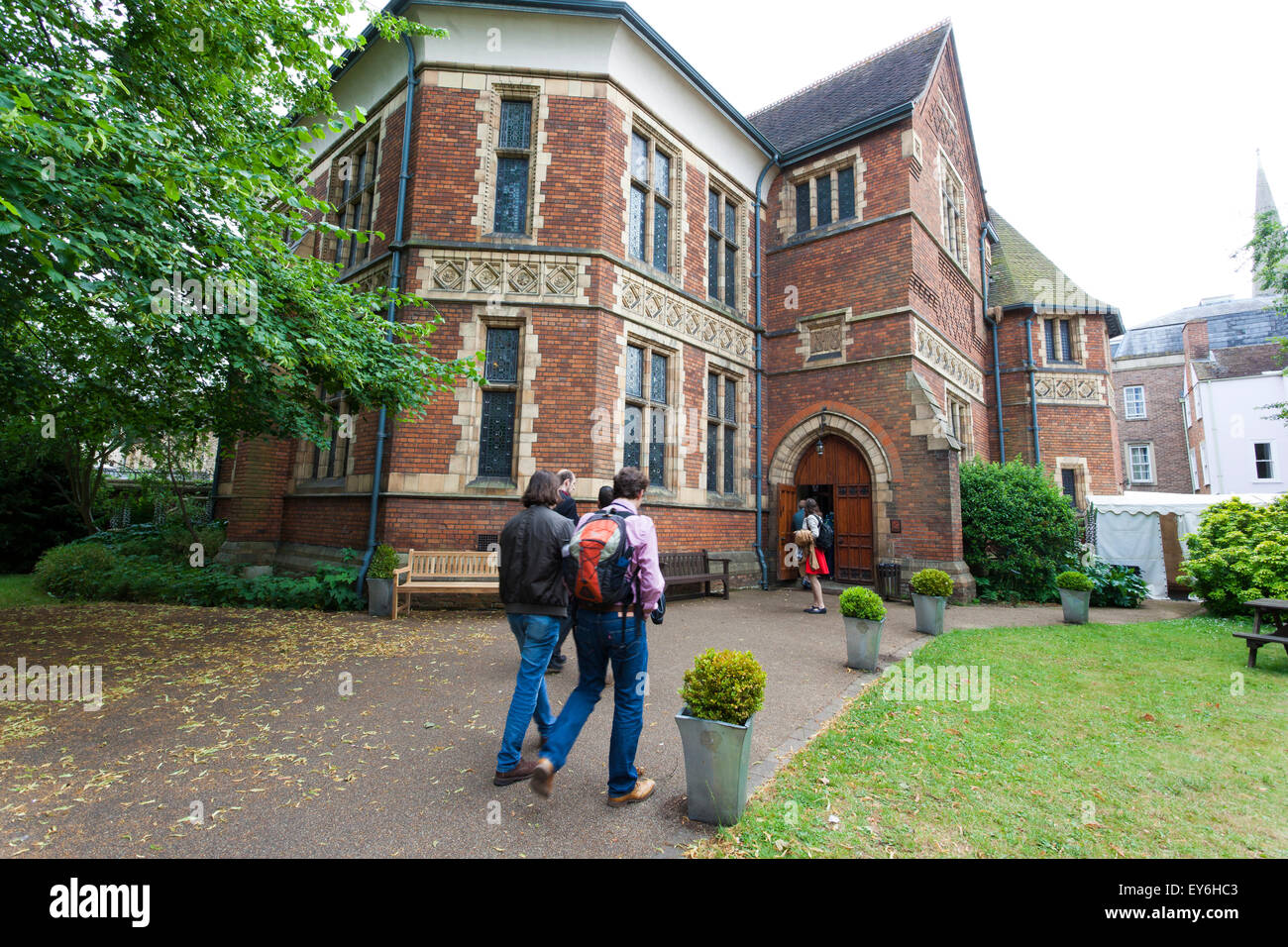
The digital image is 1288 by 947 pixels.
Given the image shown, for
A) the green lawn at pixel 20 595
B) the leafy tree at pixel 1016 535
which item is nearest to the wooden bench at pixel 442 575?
the green lawn at pixel 20 595

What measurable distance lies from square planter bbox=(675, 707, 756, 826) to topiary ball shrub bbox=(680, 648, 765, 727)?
7cm

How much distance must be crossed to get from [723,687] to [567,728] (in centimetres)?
95

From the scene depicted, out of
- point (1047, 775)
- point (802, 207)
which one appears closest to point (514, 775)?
point (1047, 775)

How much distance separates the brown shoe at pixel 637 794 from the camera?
3180 millimetres

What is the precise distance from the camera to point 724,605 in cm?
1009

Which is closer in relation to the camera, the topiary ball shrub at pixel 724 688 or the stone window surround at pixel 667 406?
the topiary ball shrub at pixel 724 688

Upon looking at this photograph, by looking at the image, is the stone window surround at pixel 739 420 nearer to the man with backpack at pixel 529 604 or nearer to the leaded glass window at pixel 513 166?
the leaded glass window at pixel 513 166

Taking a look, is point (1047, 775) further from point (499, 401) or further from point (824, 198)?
point (824, 198)

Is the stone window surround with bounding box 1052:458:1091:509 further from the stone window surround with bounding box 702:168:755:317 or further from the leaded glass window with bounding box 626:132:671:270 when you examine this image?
the leaded glass window with bounding box 626:132:671:270

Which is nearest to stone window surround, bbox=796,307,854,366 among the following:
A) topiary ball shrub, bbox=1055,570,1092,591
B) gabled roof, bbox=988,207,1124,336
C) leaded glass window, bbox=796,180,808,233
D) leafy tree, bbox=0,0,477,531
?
leaded glass window, bbox=796,180,808,233

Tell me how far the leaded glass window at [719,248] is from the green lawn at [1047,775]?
10.0 metres
